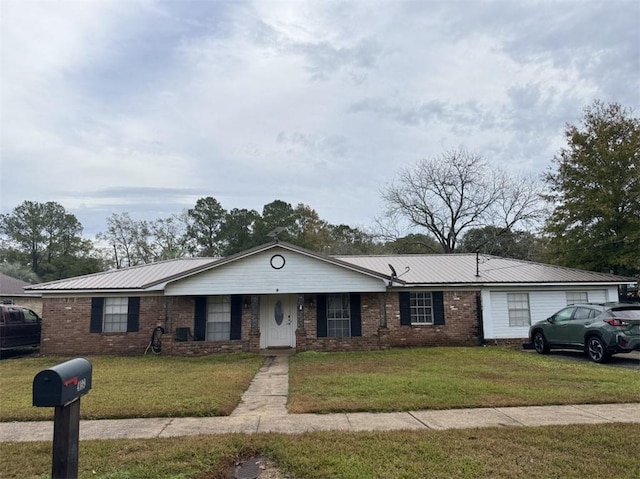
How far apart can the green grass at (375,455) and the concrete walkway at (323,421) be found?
1.27 feet

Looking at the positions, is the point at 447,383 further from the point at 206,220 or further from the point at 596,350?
the point at 206,220

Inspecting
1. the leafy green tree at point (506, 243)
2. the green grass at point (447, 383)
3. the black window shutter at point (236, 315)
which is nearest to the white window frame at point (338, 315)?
the green grass at point (447, 383)

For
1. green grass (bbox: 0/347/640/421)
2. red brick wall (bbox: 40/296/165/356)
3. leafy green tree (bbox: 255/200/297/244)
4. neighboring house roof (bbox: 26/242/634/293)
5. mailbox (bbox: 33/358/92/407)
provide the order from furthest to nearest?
leafy green tree (bbox: 255/200/297/244), red brick wall (bbox: 40/296/165/356), neighboring house roof (bbox: 26/242/634/293), green grass (bbox: 0/347/640/421), mailbox (bbox: 33/358/92/407)

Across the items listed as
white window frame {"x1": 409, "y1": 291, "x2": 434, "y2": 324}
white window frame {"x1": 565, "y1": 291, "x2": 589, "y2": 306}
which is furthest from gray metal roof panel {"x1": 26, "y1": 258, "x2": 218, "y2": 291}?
white window frame {"x1": 565, "y1": 291, "x2": 589, "y2": 306}

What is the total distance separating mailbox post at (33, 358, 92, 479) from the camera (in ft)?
10.2

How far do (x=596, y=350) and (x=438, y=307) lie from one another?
5660mm

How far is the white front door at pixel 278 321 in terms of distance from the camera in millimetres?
16141

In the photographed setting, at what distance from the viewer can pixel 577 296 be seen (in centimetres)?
1714

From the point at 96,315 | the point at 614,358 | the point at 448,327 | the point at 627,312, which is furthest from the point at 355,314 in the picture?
the point at 96,315

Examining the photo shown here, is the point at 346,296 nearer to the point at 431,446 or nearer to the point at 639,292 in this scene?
the point at 431,446

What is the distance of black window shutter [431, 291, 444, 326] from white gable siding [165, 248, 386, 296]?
256 cm

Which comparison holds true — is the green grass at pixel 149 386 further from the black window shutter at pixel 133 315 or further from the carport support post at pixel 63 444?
the carport support post at pixel 63 444

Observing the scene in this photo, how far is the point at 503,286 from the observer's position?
16688mm

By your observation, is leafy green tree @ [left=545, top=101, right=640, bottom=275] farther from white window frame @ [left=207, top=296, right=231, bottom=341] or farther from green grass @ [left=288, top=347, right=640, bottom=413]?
white window frame @ [left=207, top=296, right=231, bottom=341]
